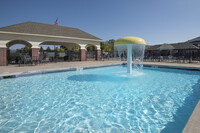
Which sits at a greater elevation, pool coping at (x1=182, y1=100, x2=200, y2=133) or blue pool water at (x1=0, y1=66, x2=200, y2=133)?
pool coping at (x1=182, y1=100, x2=200, y2=133)

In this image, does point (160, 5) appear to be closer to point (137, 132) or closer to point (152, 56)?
point (152, 56)

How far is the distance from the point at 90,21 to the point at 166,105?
25.4 meters

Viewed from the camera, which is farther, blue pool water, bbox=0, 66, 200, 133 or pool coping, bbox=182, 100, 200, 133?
blue pool water, bbox=0, 66, 200, 133

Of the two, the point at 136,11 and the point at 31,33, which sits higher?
the point at 136,11

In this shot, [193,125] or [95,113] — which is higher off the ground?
[193,125]

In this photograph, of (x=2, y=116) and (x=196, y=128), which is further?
(x=2, y=116)

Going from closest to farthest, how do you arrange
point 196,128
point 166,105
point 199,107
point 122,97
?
point 196,128, point 199,107, point 166,105, point 122,97

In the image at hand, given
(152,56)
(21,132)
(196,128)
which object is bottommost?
(21,132)

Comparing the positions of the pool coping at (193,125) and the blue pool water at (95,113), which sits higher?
the pool coping at (193,125)

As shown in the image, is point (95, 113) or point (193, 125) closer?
point (193, 125)

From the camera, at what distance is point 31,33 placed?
577 inches

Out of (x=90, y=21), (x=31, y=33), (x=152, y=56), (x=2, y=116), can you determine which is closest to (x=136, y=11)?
(x=152, y=56)

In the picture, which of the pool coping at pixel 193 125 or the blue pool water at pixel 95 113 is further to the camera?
the blue pool water at pixel 95 113

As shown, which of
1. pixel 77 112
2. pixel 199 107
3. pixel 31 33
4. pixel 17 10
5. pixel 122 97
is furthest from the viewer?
pixel 17 10
